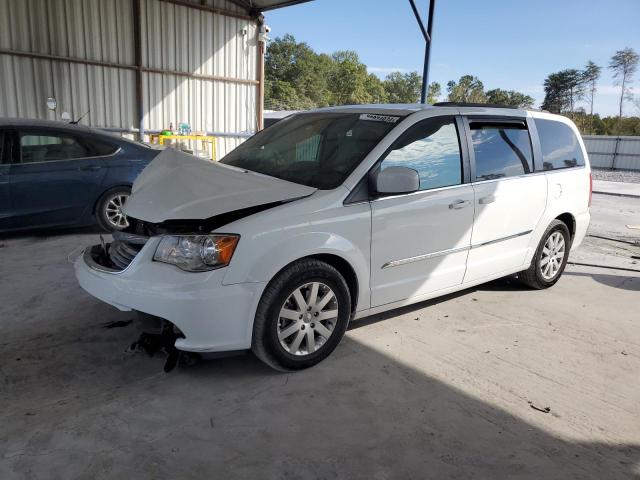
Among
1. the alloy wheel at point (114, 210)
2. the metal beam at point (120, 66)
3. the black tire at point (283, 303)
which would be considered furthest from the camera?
the metal beam at point (120, 66)

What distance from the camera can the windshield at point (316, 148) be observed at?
→ 3.57 metres

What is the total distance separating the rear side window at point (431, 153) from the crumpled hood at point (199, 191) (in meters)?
0.76

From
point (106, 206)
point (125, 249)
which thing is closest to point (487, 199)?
point (125, 249)

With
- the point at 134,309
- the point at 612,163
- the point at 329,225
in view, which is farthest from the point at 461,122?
the point at 612,163

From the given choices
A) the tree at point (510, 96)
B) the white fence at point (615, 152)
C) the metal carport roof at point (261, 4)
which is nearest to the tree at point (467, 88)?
the tree at point (510, 96)

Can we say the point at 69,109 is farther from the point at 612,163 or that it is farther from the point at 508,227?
the point at 612,163

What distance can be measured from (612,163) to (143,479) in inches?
1201

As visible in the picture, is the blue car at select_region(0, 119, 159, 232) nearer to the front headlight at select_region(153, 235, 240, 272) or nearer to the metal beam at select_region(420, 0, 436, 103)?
the front headlight at select_region(153, 235, 240, 272)

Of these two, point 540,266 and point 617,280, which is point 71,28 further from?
point 617,280

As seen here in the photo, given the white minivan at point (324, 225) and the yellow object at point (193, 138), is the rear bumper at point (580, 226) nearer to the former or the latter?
the white minivan at point (324, 225)

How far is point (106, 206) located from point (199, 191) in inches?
154

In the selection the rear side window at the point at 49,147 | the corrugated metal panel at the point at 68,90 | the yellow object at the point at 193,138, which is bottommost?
the rear side window at the point at 49,147

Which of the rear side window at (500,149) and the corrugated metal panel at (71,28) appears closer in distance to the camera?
the rear side window at (500,149)

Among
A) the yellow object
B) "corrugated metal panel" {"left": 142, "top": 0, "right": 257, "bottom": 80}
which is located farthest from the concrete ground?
"corrugated metal panel" {"left": 142, "top": 0, "right": 257, "bottom": 80}
